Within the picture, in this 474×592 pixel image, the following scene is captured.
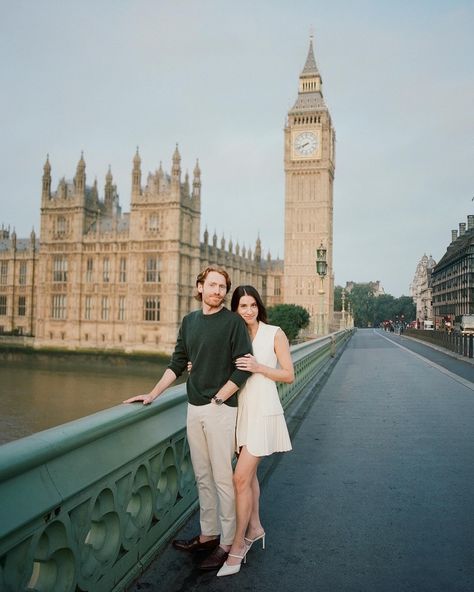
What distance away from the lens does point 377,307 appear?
517ft

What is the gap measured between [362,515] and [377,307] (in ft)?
518

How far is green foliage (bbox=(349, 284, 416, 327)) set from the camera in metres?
151

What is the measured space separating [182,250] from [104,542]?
57.4m

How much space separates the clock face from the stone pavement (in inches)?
3335

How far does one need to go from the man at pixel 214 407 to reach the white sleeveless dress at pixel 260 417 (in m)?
0.12

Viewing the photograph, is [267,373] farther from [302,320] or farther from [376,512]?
[302,320]

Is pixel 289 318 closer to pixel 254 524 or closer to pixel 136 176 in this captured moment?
pixel 136 176

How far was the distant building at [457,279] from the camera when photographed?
230 feet

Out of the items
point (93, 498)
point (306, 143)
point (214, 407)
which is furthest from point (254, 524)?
point (306, 143)

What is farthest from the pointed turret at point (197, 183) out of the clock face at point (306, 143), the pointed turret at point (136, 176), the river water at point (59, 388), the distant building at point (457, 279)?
the distant building at point (457, 279)

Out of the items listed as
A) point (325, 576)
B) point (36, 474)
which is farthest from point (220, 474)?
point (36, 474)

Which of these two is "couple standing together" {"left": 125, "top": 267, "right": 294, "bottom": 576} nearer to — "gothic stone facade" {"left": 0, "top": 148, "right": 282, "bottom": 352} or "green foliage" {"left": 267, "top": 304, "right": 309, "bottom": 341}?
"gothic stone facade" {"left": 0, "top": 148, "right": 282, "bottom": 352}

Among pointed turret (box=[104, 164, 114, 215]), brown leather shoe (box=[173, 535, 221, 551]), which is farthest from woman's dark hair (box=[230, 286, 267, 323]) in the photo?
pointed turret (box=[104, 164, 114, 215])

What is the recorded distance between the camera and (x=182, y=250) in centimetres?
5984
